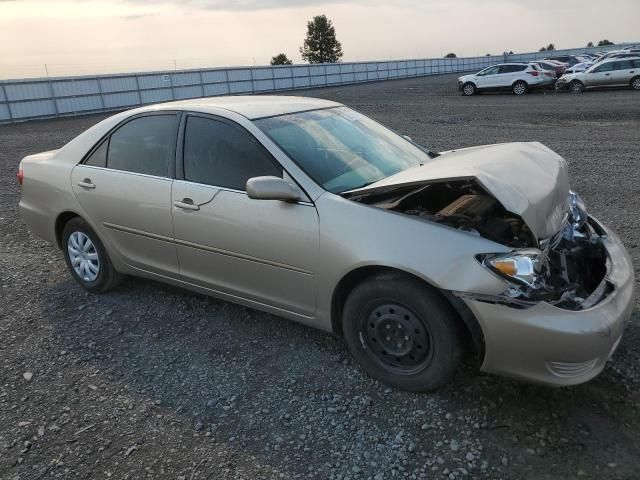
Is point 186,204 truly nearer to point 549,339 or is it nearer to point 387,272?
point 387,272

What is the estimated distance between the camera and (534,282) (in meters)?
2.63

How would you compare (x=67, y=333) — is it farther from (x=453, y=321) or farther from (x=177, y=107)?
(x=453, y=321)

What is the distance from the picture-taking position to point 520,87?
80.5 ft

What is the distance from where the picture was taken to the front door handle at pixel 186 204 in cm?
357

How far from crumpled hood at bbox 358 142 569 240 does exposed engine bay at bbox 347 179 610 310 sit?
64 mm

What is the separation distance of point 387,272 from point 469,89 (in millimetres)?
24760

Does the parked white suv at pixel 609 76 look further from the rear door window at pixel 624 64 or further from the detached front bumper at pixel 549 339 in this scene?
the detached front bumper at pixel 549 339

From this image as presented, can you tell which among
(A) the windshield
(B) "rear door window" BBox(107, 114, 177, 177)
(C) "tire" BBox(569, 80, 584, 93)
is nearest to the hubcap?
(B) "rear door window" BBox(107, 114, 177, 177)

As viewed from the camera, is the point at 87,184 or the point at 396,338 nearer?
the point at 396,338

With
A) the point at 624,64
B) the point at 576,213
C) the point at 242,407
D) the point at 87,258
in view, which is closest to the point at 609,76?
the point at 624,64

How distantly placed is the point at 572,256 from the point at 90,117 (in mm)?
23064

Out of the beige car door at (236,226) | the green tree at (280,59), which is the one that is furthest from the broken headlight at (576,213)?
the green tree at (280,59)

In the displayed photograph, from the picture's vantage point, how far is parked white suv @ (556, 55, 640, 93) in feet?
73.2

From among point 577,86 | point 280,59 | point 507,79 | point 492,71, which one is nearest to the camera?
point 577,86
